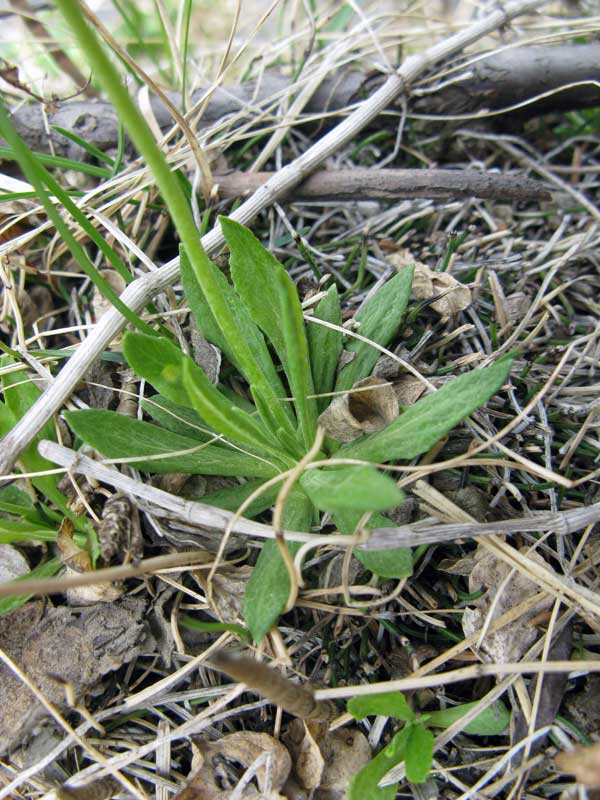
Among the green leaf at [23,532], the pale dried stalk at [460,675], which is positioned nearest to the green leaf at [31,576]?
the green leaf at [23,532]

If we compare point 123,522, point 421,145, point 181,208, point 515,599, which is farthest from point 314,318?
point 421,145

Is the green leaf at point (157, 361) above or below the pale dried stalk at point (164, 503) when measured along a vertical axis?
above

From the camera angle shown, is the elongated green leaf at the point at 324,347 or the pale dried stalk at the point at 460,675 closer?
the pale dried stalk at the point at 460,675

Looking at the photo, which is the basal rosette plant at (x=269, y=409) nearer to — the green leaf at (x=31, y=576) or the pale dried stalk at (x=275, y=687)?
the pale dried stalk at (x=275, y=687)

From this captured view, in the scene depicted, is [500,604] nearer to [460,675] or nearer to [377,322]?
[460,675]

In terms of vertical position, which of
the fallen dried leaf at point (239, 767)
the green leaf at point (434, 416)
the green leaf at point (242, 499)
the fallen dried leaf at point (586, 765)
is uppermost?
Answer: the green leaf at point (434, 416)

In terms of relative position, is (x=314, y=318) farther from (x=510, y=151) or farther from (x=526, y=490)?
(x=510, y=151)

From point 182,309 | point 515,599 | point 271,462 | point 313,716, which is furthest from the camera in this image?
point 182,309
